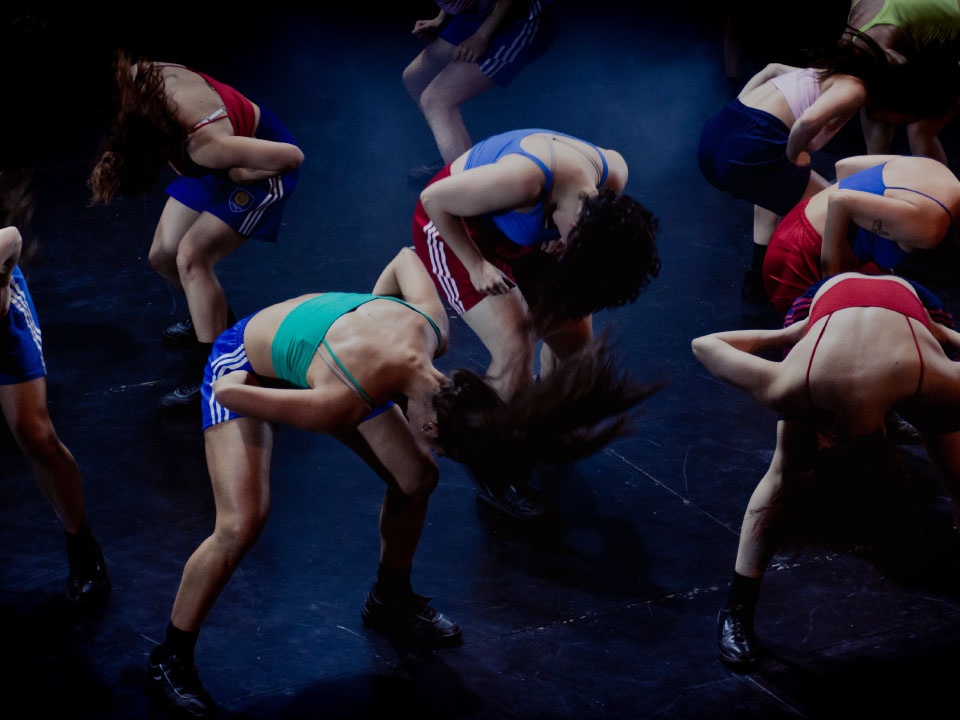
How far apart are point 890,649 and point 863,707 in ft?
0.80

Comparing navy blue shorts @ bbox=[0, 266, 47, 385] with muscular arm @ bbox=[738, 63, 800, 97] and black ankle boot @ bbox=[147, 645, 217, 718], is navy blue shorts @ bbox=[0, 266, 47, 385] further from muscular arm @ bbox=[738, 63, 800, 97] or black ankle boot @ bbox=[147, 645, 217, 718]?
muscular arm @ bbox=[738, 63, 800, 97]

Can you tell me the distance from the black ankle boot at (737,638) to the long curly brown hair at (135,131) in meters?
2.14

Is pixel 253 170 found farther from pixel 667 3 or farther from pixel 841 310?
pixel 667 3

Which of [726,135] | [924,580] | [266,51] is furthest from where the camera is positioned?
[266,51]

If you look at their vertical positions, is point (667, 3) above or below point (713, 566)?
above

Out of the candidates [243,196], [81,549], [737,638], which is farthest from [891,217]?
[81,549]

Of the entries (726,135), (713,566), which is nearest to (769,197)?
(726,135)

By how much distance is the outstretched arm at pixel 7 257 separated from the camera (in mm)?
2707

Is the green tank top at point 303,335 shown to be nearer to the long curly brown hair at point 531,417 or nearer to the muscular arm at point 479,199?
the long curly brown hair at point 531,417

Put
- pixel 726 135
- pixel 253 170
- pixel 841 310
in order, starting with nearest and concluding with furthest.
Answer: pixel 841 310, pixel 253 170, pixel 726 135

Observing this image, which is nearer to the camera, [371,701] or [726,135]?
[371,701]

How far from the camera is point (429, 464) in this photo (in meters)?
2.74

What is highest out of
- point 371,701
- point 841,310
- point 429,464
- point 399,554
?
point 841,310

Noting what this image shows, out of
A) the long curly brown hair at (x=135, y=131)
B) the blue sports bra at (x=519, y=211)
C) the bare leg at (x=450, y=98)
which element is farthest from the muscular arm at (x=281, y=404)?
the bare leg at (x=450, y=98)
